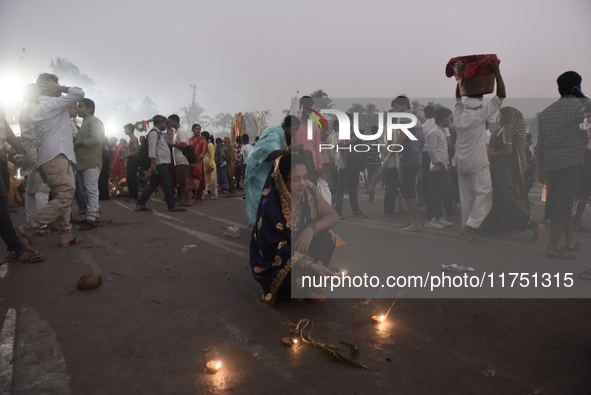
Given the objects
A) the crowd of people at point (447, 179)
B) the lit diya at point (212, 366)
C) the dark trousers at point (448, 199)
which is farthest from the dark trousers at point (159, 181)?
the lit diya at point (212, 366)

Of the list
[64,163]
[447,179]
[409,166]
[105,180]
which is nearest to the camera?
[64,163]

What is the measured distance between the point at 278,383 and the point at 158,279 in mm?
1933

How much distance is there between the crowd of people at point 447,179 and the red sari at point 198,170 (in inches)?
175

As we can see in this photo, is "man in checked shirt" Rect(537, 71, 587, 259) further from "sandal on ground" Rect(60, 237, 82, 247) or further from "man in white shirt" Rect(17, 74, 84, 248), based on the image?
"sandal on ground" Rect(60, 237, 82, 247)

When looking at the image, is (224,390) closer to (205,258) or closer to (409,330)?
(409,330)

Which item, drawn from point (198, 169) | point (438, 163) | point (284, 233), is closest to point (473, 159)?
point (438, 163)

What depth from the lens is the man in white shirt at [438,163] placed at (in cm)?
543

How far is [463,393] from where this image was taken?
1.79 metres

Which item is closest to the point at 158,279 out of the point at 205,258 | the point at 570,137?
the point at 205,258

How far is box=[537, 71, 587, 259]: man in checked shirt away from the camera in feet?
12.0

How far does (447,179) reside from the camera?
19.3 feet

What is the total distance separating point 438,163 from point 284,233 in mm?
3558

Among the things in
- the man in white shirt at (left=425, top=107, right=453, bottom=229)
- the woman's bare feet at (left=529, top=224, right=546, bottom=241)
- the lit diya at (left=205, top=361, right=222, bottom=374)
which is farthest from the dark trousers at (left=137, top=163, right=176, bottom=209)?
the woman's bare feet at (left=529, top=224, right=546, bottom=241)

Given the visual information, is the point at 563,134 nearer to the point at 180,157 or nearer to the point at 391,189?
the point at 391,189
